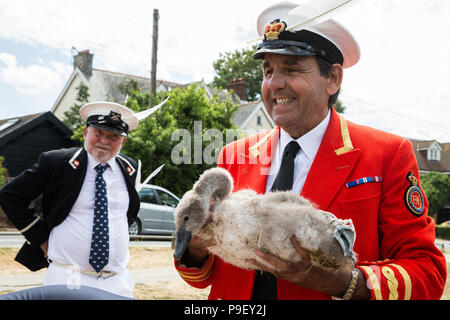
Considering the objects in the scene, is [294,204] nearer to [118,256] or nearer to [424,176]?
[118,256]

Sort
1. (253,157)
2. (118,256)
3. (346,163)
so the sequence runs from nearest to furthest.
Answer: (346,163) < (253,157) < (118,256)

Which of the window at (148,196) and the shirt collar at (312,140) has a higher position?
the shirt collar at (312,140)

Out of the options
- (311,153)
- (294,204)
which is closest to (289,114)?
(311,153)

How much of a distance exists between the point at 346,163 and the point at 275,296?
0.80 meters

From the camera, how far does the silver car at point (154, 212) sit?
48.6ft

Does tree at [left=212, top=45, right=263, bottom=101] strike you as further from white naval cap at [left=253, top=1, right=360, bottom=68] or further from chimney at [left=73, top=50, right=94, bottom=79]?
white naval cap at [left=253, top=1, right=360, bottom=68]

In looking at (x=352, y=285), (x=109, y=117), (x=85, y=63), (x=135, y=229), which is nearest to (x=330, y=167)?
(x=352, y=285)

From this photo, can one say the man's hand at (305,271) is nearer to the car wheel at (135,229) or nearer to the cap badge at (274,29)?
the cap badge at (274,29)

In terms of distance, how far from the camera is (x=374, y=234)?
208cm

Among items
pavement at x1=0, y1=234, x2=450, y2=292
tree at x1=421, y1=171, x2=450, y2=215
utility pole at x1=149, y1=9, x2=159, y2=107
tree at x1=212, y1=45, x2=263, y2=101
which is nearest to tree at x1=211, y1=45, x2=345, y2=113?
tree at x1=212, y1=45, x2=263, y2=101

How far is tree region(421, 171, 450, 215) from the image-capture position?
116 ft

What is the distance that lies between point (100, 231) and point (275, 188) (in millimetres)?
2755

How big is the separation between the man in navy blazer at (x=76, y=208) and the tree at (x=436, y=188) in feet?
116

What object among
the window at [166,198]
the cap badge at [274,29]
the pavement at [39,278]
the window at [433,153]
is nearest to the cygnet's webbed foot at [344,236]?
the cap badge at [274,29]
